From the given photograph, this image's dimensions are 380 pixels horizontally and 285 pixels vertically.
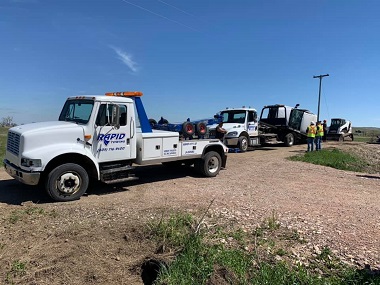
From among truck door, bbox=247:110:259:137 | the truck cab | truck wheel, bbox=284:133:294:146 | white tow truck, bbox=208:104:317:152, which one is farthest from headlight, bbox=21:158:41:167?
the truck cab

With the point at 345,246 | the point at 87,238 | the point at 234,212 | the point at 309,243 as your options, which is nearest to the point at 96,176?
the point at 87,238

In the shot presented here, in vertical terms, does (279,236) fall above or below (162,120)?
below

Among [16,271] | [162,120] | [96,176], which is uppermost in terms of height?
[162,120]

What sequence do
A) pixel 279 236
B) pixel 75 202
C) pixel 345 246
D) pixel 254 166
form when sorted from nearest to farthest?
pixel 345 246 < pixel 279 236 < pixel 75 202 < pixel 254 166

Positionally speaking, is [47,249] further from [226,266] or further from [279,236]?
[279,236]

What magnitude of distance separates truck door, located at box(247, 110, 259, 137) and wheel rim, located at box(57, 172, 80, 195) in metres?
13.2

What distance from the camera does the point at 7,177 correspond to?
10.0m

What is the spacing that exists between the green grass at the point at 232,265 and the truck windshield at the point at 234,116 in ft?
45.9

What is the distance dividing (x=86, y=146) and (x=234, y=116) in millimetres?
12786

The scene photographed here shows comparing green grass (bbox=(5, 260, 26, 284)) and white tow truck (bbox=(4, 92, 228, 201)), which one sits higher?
white tow truck (bbox=(4, 92, 228, 201))

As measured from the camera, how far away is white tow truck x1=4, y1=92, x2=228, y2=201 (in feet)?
23.1

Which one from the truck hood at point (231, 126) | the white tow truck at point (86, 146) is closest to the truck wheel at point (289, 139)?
the truck hood at point (231, 126)

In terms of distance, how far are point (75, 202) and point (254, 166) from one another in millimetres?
7943

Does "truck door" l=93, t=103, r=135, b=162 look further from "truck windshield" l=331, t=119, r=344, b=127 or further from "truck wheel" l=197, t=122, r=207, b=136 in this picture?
"truck windshield" l=331, t=119, r=344, b=127
